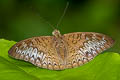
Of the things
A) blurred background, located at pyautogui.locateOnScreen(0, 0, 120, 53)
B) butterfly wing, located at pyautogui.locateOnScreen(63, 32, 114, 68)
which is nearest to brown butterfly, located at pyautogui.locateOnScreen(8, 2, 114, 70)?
butterfly wing, located at pyautogui.locateOnScreen(63, 32, 114, 68)

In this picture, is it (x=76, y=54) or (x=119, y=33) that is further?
(x=119, y=33)

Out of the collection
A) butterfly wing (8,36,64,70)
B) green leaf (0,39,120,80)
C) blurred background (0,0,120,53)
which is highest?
blurred background (0,0,120,53)

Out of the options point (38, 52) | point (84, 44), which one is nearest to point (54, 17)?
point (84, 44)

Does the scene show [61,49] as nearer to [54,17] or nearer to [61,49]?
[61,49]

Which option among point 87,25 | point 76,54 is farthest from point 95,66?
point 87,25

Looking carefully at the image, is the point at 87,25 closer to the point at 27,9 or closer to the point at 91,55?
the point at 27,9

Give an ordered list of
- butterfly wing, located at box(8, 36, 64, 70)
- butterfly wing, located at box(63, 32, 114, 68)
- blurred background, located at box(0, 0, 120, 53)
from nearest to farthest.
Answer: butterfly wing, located at box(8, 36, 64, 70) < butterfly wing, located at box(63, 32, 114, 68) < blurred background, located at box(0, 0, 120, 53)

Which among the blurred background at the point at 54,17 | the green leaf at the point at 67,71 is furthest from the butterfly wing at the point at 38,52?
the blurred background at the point at 54,17

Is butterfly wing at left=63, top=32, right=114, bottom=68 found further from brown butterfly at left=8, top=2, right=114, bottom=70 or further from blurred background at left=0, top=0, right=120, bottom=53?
blurred background at left=0, top=0, right=120, bottom=53
